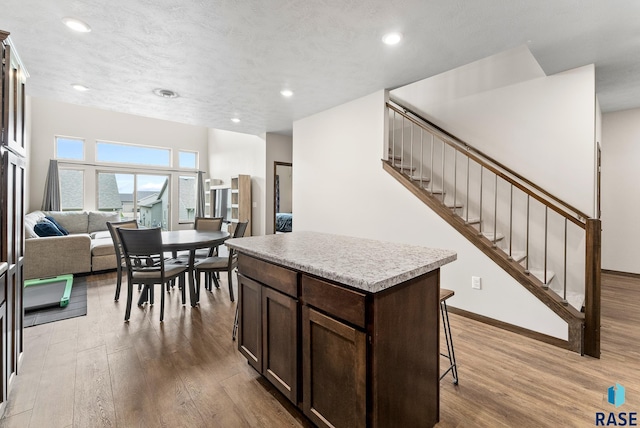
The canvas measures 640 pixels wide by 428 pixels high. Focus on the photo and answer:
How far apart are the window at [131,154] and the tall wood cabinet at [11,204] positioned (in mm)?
6767

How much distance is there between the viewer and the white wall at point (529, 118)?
10.4 ft


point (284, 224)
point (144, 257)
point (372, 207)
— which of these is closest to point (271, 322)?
point (144, 257)

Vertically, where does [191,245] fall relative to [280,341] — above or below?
above

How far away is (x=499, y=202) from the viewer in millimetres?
3750

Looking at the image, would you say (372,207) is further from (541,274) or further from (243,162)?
(243,162)

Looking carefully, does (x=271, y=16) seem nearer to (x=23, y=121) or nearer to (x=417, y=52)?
(x=417, y=52)

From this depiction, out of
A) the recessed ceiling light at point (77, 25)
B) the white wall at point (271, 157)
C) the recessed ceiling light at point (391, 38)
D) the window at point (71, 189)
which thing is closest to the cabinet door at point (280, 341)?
the recessed ceiling light at point (391, 38)

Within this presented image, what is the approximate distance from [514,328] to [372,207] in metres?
2.00

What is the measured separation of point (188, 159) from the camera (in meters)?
9.07

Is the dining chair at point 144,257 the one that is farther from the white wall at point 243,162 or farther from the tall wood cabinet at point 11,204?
the white wall at point 243,162

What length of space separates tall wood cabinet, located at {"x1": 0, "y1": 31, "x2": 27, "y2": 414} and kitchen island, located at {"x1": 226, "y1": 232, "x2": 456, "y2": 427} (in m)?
1.40

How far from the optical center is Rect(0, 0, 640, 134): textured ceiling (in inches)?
83.8

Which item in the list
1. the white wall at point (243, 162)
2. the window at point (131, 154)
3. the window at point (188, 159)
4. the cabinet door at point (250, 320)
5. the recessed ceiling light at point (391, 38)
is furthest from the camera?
the window at point (188, 159)

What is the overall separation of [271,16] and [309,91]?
1.54m
